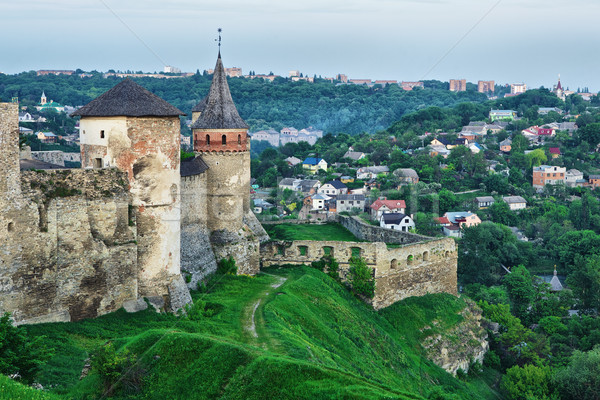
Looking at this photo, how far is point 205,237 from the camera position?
32.5 metres

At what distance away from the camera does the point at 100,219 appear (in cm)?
2389

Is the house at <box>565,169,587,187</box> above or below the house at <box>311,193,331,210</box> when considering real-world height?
above

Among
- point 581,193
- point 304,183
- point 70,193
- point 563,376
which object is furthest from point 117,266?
point 581,193

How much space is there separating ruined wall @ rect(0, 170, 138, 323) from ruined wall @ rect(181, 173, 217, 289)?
18.0ft

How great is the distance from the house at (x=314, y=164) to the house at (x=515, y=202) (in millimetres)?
36211

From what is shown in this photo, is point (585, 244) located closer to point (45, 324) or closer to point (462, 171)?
point (462, 171)

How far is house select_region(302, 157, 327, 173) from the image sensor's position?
13116cm

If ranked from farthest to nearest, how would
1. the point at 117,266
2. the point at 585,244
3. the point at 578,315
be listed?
the point at 585,244
the point at 578,315
the point at 117,266

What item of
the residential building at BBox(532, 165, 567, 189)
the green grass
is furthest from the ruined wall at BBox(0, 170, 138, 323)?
the residential building at BBox(532, 165, 567, 189)

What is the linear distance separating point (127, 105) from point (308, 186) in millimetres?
86564

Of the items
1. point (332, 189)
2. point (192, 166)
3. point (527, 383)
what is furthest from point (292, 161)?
point (192, 166)

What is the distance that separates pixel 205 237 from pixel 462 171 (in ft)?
314

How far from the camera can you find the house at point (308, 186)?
10935 centimetres

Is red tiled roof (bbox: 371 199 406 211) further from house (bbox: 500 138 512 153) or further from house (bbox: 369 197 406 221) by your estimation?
house (bbox: 500 138 512 153)
